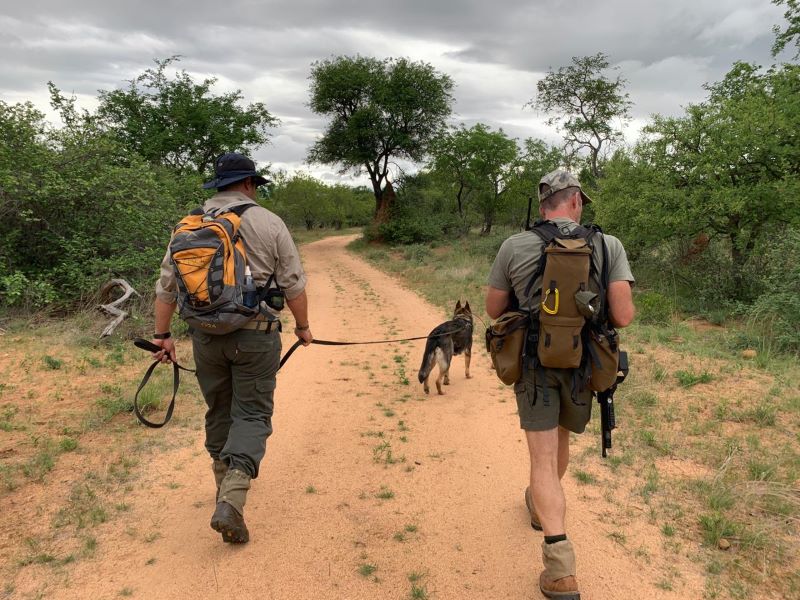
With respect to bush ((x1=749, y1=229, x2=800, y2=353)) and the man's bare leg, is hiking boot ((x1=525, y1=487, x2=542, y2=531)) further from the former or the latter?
bush ((x1=749, y1=229, x2=800, y2=353))

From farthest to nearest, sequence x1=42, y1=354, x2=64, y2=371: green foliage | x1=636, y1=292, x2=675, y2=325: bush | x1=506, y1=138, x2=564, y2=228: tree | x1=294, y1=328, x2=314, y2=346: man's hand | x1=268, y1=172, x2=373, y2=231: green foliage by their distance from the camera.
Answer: x1=268, y1=172, x2=373, y2=231: green foliage
x1=506, y1=138, x2=564, y2=228: tree
x1=636, y1=292, x2=675, y2=325: bush
x1=42, y1=354, x2=64, y2=371: green foliage
x1=294, y1=328, x2=314, y2=346: man's hand

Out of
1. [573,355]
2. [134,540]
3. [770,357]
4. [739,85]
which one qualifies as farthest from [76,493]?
[739,85]

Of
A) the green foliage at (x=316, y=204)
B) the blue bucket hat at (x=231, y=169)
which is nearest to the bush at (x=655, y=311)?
the blue bucket hat at (x=231, y=169)

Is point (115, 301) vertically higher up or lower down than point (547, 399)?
lower down

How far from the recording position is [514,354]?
107 inches

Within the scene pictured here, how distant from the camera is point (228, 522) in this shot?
284 cm

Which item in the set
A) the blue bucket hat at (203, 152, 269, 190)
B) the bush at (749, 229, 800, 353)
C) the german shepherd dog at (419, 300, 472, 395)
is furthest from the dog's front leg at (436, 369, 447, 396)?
the bush at (749, 229, 800, 353)

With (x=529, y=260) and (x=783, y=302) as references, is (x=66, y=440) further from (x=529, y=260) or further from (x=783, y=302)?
(x=783, y=302)

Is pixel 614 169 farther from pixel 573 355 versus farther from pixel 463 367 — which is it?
pixel 573 355

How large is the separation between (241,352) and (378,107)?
1075 inches

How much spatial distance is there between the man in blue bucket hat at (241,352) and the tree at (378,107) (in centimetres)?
2639

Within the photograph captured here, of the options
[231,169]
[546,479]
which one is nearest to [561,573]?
[546,479]

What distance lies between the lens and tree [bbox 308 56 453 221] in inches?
1094

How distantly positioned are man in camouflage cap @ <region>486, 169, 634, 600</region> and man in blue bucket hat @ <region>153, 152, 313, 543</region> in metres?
1.27
